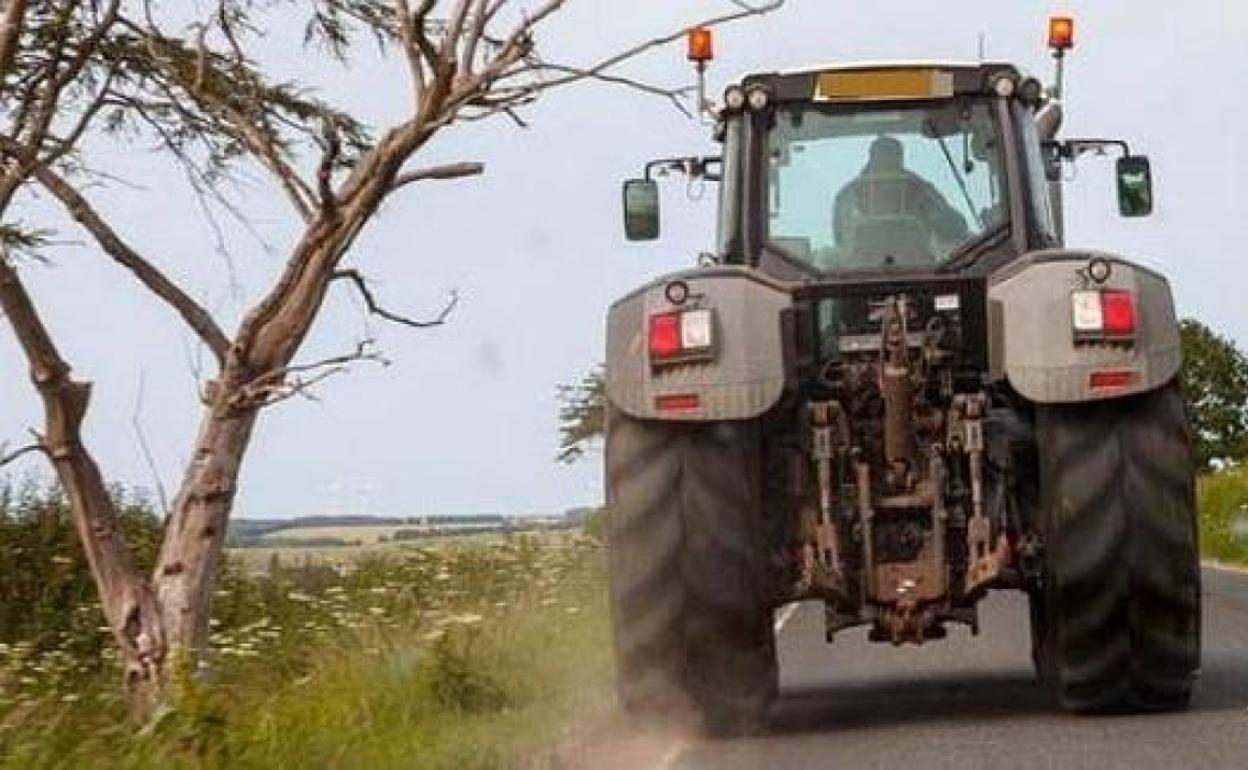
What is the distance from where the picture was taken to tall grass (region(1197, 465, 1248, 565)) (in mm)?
39125

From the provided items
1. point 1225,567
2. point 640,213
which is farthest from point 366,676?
point 1225,567

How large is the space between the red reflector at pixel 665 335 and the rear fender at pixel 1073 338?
1.32m

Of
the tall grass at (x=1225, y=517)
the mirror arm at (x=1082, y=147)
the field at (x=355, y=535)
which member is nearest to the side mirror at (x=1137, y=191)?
the mirror arm at (x=1082, y=147)

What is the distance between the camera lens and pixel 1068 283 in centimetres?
1079

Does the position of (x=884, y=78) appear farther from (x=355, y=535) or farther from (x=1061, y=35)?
(x=355, y=535)

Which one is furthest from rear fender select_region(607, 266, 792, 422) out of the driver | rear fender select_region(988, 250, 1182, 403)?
the driver

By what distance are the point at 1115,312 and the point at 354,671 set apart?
13.5 ft

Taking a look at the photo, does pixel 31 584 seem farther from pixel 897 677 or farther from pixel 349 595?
pixel 897 677

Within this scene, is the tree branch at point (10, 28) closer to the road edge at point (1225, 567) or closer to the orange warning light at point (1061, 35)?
the orange warning light at point (1061, 35)

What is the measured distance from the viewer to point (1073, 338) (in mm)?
10789

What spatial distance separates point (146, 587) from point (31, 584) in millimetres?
5934

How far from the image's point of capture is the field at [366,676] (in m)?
9.38

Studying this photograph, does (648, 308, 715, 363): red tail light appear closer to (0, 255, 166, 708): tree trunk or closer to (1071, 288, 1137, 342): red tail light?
(1071, 288, 1137, 342): red tail light

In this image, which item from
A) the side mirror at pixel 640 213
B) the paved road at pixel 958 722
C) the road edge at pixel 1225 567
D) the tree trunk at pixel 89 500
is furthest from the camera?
the road edge at pixel 1225 567
